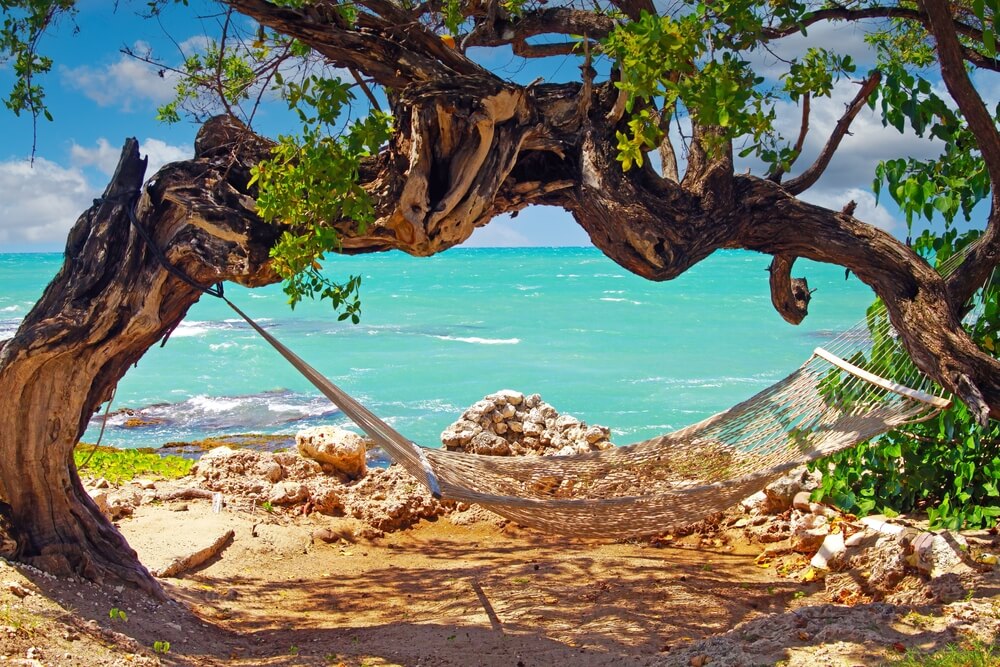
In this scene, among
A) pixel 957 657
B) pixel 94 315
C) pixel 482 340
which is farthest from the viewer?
pixel 482 340

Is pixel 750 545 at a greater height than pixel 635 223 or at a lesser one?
lesser

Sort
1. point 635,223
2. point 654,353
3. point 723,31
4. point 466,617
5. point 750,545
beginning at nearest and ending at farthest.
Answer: point 723,31 < point 635,223 < point 466,617 < point 750,545 < point 654,353

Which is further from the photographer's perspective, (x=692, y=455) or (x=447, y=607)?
(x=447, y=607)

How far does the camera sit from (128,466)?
532 centimetres

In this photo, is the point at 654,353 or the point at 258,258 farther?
the point at 654,353

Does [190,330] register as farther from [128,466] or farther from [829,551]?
[829,551]

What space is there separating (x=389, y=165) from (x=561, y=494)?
4.66 feet

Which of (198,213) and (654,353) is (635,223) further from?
(654,353)

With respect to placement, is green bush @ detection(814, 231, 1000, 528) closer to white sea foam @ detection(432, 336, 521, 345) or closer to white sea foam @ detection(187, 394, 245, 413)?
white sea foam @ detection(187, 394, 245, 413)

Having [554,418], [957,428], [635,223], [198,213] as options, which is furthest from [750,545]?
[198,213]

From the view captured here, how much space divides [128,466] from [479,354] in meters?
8.86

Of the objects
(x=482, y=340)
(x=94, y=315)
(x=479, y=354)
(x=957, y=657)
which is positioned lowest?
(x=957, y=657)

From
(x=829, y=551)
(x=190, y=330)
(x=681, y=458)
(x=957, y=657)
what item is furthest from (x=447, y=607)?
(x=190, y=330)

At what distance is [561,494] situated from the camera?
130 inches
